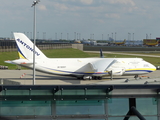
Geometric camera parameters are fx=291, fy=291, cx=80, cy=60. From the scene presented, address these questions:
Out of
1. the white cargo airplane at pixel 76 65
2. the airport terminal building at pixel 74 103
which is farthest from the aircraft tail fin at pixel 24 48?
the airport terminal building at pixel 74 103

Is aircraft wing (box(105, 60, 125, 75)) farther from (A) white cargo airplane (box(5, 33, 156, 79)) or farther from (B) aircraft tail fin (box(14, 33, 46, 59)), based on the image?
(B) aircraft tail fin (box(14, 33, 46, 59))

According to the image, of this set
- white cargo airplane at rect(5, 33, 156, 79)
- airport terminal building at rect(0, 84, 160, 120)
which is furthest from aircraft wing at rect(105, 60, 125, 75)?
airport terminal building at rect(0, 84, 160, 120)

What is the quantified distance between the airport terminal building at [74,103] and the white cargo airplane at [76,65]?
33338mm

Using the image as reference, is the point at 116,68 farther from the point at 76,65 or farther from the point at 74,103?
the point at 74,103

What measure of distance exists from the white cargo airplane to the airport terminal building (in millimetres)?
33338

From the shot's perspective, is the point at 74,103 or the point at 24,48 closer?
the point at 74,103

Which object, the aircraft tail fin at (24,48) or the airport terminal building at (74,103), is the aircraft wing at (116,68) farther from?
the airport terminal building at (74,103)

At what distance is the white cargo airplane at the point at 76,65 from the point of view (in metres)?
45.9

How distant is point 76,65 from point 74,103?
35.7 metres

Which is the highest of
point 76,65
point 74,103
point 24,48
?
point 24,48

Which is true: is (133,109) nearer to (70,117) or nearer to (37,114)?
(70,117)

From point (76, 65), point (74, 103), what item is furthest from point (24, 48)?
point (74, 103)

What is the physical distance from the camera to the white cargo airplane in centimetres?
4592

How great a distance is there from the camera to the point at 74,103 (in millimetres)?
11664
